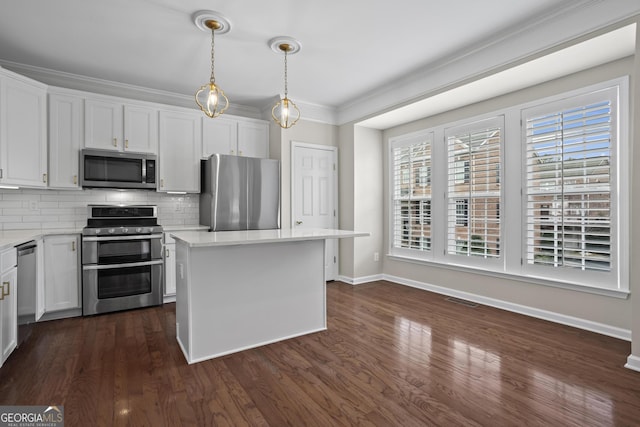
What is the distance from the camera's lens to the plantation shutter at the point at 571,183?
→ 2977 millimetres

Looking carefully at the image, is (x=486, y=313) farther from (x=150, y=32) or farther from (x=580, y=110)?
(x=150, y=32)

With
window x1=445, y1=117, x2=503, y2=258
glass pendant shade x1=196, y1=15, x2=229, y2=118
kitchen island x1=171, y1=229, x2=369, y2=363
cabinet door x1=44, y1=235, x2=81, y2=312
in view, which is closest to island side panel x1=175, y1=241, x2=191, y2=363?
kitchen island x1=171, y1=229, x2=369, y2=363

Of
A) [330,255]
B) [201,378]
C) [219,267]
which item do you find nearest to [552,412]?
[201,378]

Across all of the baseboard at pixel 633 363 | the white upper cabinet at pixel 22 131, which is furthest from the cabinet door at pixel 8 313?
the baseboard at pixel 633 363

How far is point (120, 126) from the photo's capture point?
393 centimetres

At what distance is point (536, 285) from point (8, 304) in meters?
4.61

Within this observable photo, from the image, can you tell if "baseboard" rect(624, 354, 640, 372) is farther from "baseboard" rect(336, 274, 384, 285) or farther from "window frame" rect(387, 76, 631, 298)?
"baseboard" rect(336, 274, 384, 285)

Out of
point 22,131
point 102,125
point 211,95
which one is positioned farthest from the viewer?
point 102,125

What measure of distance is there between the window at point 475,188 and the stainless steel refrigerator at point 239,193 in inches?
91.6

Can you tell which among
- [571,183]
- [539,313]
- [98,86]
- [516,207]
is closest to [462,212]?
[516,207]

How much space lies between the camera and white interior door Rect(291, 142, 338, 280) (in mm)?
4926

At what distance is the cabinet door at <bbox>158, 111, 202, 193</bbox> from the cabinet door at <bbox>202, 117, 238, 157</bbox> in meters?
0.08

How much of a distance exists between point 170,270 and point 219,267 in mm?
1826

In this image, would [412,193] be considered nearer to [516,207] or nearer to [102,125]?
[516,207]
